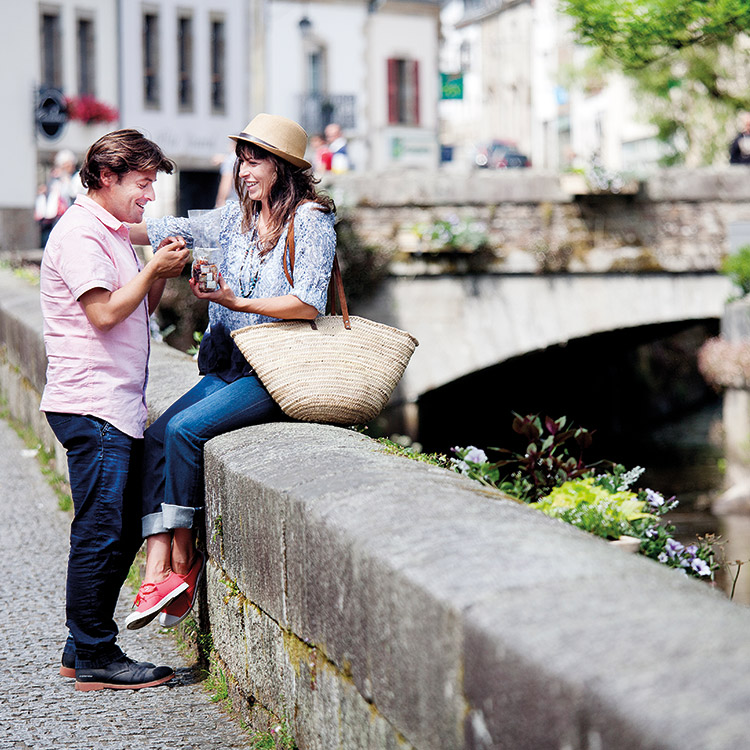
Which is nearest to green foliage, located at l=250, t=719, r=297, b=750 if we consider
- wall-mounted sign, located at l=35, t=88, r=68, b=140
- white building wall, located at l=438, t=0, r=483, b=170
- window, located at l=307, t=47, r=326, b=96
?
wall-mounted sign, located at l=35, t=88, r=68, b=140

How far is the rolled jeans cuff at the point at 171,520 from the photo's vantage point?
3299mm

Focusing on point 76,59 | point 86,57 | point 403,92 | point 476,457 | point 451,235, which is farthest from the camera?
point 403,92

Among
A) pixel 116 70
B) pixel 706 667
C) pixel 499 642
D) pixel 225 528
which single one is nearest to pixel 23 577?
pixel 225 528

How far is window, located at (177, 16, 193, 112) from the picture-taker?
3084 centimetres

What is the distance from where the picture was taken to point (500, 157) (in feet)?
120

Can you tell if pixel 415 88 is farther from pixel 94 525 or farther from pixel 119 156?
pixel 94 525

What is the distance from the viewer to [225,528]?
3166mm

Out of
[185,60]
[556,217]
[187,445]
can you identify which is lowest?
[187,445]

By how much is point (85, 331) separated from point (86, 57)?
27.2 meters

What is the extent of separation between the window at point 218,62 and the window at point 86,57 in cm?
352

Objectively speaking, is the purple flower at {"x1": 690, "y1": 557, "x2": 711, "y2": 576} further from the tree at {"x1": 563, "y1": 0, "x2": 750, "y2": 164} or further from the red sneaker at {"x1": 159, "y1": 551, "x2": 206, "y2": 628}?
the tree at {"x1": 563, "y1": 0, "x2": 750, "y2": 164}

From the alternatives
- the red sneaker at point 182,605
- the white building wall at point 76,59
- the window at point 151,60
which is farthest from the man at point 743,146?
the window at point 151,60

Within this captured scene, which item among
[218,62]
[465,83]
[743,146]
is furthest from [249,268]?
[465,83]

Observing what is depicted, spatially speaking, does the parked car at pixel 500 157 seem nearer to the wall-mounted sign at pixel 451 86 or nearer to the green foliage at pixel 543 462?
the wall-mounted sign at pixel 451 86
